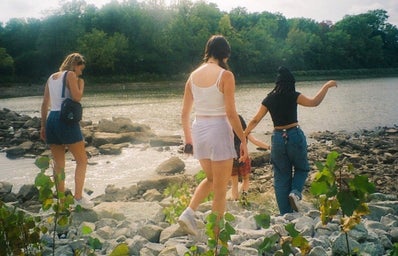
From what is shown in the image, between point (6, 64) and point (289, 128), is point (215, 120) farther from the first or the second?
point (6, 64)

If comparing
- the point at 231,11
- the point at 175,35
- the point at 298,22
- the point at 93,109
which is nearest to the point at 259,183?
the point at 93,109

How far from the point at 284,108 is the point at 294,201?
1.27 metres

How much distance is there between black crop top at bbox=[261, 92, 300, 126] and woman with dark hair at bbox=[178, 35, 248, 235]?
1.27 meters

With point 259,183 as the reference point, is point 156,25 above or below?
above

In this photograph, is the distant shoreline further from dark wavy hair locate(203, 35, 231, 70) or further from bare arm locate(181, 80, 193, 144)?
dark wavy hair locate(203, 35, 231, 70)

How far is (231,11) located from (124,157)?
4505 inches

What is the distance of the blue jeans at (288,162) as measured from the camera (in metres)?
5.61

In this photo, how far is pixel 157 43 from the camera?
86.3 meters

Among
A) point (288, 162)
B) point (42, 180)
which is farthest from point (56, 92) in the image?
point (288, 162)

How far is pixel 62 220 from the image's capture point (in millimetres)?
3137

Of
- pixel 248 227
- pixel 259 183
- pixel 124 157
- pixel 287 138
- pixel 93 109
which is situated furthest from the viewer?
pixel 93 109

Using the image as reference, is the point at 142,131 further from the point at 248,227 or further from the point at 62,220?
the point at 62,220

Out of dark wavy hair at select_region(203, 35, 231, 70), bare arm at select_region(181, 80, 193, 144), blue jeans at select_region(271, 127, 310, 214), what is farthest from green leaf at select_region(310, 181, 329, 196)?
blue jeans at select_region(271, 127, 310, 214)

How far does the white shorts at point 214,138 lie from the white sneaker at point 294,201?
5.20 feet
